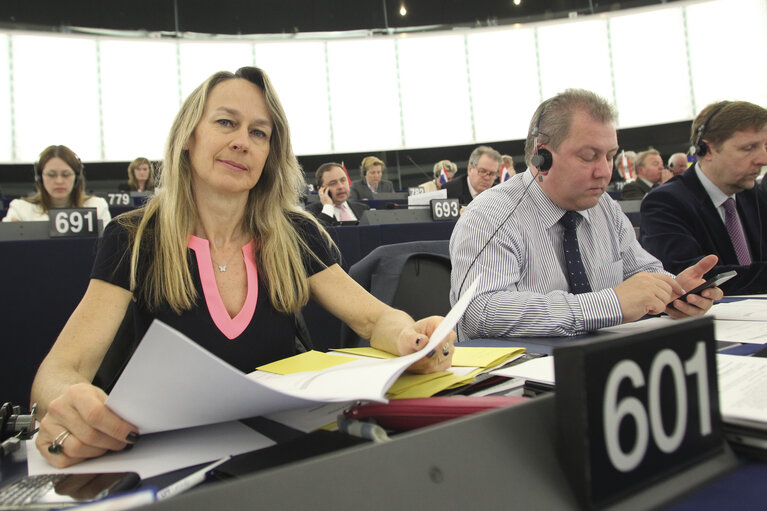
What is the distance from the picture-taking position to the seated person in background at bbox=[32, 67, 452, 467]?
1058mm

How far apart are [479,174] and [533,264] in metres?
3.75

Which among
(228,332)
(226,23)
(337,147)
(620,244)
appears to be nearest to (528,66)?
(337,147)

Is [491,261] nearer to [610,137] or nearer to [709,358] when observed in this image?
[610,137]

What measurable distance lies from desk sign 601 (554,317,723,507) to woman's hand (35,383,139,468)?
1.43ft

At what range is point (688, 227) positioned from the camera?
1.91m

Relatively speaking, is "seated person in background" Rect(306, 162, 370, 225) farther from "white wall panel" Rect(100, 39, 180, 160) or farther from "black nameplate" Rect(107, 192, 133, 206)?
"white wall panel" Rect(100, 39, 180, 160)

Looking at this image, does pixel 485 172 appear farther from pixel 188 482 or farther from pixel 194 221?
pixel 188 482

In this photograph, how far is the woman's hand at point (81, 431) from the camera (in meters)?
0.53

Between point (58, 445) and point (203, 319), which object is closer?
point (58, 445)

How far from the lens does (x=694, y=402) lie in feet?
1.44

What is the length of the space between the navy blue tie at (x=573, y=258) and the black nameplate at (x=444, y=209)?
77.4 inches

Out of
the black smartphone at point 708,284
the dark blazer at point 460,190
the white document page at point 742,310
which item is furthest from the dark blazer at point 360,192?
the black smartphone at point 708,284

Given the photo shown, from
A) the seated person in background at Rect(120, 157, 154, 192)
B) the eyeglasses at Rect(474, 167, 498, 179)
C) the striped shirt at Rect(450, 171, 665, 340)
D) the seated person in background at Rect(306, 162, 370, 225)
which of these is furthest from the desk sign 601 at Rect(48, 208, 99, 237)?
the seated person in background at Rect(120, 157, 154, 192)

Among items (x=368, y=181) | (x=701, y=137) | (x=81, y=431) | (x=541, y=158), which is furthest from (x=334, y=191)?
(x=81, y=431)
